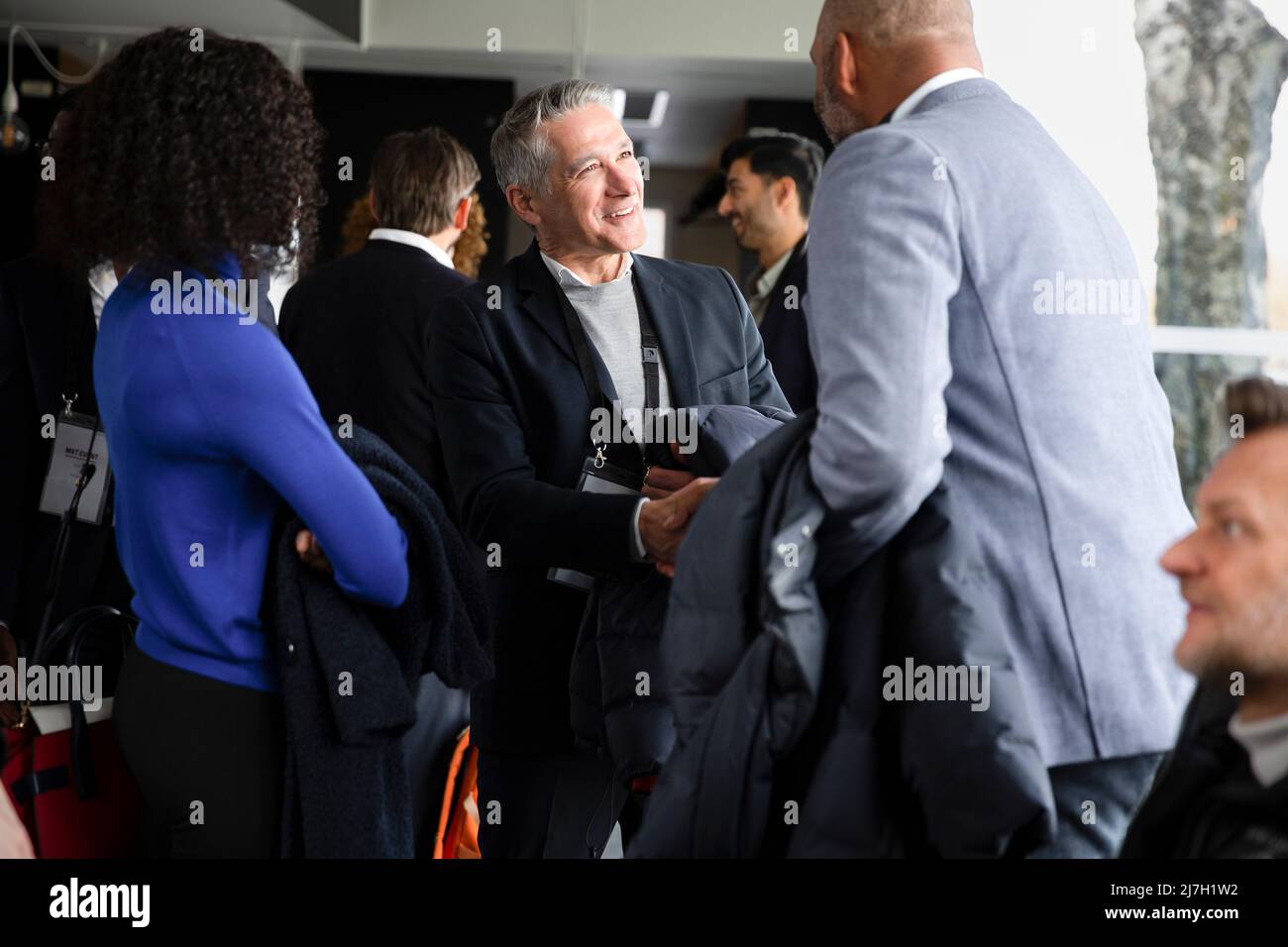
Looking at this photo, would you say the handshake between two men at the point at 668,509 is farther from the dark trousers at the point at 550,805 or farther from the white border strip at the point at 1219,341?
the white border strip at the point at 1219,341

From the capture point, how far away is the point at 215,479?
1.56 m

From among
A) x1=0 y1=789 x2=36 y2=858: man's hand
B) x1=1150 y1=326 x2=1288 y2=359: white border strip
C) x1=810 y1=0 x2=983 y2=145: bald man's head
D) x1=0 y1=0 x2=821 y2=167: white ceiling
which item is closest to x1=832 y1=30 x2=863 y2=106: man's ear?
x1=810 y1=0 x2=983 y2=145: bald man's head

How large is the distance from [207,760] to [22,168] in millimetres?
6391

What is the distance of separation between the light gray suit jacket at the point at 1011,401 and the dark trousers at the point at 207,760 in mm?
769

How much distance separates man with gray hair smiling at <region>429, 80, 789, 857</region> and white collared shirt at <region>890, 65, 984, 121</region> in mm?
647

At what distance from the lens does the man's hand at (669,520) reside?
5.80 feet

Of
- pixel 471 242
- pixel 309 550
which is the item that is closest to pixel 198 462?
pixel 309 550

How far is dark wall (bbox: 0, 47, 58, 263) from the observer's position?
22.7ft

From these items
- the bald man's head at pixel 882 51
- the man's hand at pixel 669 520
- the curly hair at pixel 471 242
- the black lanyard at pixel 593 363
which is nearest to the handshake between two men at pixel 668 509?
the man's hand at pixel 669 520

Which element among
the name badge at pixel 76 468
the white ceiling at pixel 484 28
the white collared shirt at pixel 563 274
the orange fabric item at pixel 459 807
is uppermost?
the white ceiling at pixel 484 28

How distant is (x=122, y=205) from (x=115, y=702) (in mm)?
608
